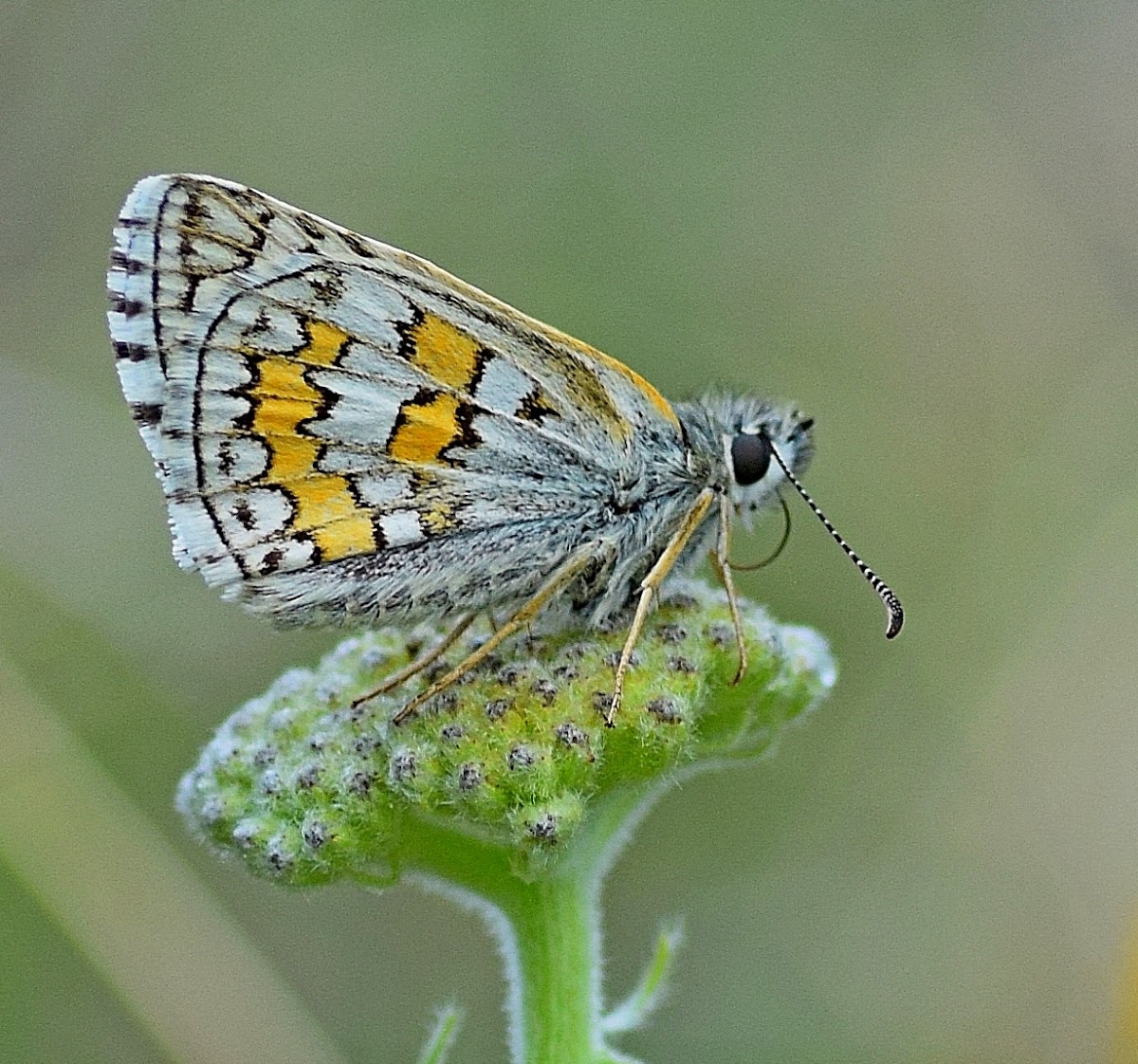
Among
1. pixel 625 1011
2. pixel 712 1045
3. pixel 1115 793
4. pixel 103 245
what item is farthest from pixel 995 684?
pixel 103 245

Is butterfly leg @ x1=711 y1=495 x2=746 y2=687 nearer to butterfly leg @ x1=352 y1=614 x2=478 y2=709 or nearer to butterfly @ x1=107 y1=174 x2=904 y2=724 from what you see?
butterfly @ x1=107 y1=174 x2=904 y2=724

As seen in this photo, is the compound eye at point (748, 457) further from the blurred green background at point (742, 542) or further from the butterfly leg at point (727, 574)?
the blurred green background at point (742, 542)

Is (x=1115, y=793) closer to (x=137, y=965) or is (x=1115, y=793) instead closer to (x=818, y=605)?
(x=818, y=605)

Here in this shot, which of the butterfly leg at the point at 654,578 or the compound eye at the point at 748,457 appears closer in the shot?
the butterfly leg at the point at 654,578

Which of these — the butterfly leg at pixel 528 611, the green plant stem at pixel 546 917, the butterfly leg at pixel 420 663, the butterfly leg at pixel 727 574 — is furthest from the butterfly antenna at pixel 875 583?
the butterfly leg at pixel 420 663

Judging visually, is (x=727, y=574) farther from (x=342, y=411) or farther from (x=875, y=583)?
(x=342, y=411)

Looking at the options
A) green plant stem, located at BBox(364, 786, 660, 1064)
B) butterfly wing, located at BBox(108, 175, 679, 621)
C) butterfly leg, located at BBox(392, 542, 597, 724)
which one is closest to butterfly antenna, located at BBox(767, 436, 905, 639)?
butterfly wing, located at BBox(108, 175, 679, 621)
